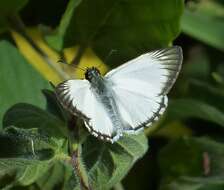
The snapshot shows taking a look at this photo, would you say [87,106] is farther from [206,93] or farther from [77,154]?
[206,93]

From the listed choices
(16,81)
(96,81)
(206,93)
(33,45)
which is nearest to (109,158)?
(96,81)

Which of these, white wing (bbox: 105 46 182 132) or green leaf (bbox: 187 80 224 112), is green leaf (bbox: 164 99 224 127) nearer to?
green leaf (bbox: 187 80 224 112)

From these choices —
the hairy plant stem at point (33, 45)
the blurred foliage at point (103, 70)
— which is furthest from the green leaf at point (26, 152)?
the hairy plant stem at point (33, 45)

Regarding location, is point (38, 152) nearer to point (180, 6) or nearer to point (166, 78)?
point (166, 78)

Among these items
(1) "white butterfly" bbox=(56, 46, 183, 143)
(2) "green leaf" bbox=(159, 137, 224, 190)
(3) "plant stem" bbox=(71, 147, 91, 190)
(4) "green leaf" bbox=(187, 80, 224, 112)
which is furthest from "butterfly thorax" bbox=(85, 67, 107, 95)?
(4) "green leaf" bbox=(187, 80, 224, 112)

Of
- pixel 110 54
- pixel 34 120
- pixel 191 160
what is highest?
pixel 34 120
